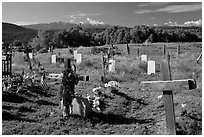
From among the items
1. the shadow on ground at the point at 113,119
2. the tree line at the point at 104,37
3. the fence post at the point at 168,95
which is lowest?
the shadow on ground at the point at 113,119

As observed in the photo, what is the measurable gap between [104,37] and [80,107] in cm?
5587

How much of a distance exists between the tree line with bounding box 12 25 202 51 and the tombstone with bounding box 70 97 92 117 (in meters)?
37.6

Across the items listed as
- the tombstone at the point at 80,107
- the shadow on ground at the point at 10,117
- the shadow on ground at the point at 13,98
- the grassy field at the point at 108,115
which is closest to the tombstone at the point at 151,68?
the grassy field at the point at 108,115

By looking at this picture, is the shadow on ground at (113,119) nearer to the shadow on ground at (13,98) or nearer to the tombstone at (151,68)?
the shadow on ground at (13,98)

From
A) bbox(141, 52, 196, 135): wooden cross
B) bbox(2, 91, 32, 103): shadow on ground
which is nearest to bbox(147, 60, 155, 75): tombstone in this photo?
bbox(2, 91, 32, 103): shadow on ground

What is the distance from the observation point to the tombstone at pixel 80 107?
9414 millimetres

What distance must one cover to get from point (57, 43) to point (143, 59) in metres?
29.3

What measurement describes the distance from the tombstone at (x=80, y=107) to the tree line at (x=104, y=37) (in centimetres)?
3760

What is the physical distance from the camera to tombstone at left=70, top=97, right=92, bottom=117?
941 cm

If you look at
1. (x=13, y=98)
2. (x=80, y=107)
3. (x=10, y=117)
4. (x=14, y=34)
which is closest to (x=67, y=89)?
(x=80, y=107)

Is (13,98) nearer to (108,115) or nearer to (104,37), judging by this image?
(108,115)

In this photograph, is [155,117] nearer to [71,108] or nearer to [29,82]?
[71,108]

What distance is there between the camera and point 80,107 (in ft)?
31.1

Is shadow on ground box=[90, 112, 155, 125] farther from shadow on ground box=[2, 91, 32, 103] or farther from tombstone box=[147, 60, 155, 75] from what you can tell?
tombstone box=[147, 60, 155, 75]
